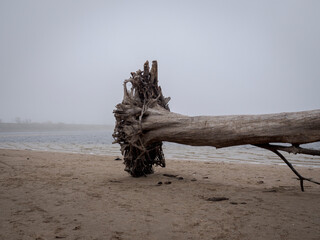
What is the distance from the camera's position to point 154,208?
3342 mm

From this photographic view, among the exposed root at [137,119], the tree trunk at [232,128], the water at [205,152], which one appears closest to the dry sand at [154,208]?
the exposed root at [137,119]

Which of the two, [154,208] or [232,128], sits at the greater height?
[232,128]

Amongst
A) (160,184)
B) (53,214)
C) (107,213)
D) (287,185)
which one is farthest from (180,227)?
(287,185)

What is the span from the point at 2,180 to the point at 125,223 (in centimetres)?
333

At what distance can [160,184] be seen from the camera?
4824 mm

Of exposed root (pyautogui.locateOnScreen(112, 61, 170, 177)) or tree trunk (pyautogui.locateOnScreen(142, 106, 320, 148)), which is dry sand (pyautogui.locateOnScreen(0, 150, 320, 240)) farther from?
tree trunk (pyautogui.locateOnScreen(142, 106, 320, 148))

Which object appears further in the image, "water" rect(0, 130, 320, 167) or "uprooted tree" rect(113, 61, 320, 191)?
"water" rect(0, 130, 320, 167)

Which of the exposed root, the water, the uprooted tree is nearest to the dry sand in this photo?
the exposed root

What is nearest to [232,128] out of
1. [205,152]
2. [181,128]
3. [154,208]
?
[181,128]

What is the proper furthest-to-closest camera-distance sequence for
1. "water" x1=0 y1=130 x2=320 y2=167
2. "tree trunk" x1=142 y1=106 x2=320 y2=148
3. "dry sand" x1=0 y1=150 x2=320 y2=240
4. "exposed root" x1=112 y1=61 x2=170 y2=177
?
"water" x1=0 y1=130 x2=320 y2=167, "exposed root" x1=112 y1=61 x2=170 y2=177, "tree trunk" x1=142 y1=106 x2=320 y2=148, "dry sand" x1=0 y1=150 x2=320 y2=240

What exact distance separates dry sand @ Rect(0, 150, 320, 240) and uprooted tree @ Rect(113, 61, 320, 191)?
688 mm

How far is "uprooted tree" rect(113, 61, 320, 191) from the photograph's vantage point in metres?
3.82

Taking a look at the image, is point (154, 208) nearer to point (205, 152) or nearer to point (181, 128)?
point (181, 128)

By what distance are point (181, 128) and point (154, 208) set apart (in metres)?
1.80
